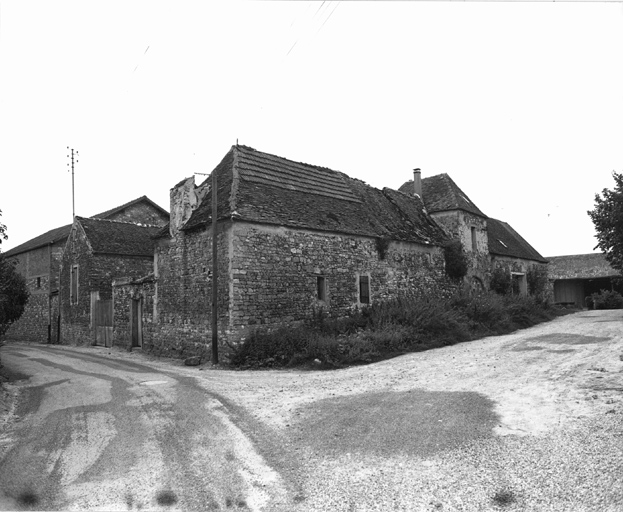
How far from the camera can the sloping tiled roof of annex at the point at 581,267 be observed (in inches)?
1430

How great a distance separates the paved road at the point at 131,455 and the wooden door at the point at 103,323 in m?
11.4

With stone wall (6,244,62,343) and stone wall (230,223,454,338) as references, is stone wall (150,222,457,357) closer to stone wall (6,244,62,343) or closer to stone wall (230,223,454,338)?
stone wall (230,223,454,338)

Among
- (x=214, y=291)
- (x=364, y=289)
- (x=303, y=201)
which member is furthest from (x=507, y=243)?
(x=214, y=291)

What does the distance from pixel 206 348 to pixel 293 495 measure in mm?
10110

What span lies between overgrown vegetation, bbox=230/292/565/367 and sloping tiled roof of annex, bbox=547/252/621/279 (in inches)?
752

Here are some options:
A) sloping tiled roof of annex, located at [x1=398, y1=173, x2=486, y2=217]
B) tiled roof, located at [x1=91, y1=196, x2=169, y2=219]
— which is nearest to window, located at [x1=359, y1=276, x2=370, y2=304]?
sloping tiled roof of annex, located at [x1=398, y1=173, x2=486, y2=217]

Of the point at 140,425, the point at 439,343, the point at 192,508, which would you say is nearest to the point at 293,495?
the point at 192,508

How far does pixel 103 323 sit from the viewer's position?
70.4 feet

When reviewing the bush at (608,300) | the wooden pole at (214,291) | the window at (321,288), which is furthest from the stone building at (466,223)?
the wooden pole at (214,291)

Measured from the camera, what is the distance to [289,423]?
22.8 feet

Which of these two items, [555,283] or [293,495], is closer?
[293,495]

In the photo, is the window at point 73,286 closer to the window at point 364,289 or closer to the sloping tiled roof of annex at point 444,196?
the window at point 364,289

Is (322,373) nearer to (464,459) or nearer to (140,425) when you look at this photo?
(140,425)

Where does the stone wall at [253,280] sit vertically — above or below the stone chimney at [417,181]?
below
